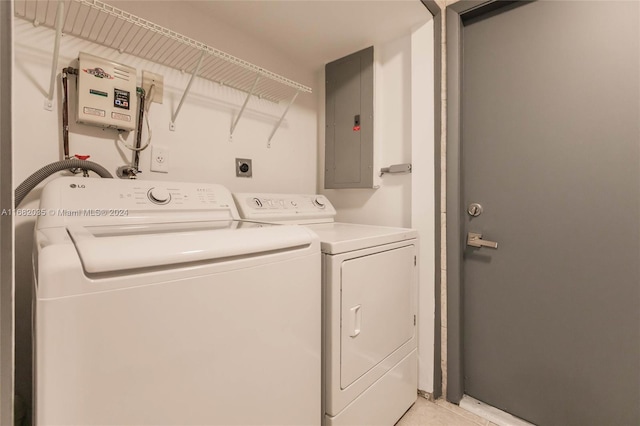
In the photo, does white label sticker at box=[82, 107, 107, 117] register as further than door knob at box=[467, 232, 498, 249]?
No

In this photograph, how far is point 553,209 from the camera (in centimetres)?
136

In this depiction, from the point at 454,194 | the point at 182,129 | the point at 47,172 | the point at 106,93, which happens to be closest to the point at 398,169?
Answer: the point at 454,194

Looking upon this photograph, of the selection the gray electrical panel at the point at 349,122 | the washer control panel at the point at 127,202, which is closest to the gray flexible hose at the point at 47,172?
the washer control panel at the point at 127,202

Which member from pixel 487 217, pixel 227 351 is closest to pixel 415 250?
pixel 487 217

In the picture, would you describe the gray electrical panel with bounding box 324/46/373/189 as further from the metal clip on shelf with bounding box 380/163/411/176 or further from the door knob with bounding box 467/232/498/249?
the door knob with bounding box 467/232/498/249

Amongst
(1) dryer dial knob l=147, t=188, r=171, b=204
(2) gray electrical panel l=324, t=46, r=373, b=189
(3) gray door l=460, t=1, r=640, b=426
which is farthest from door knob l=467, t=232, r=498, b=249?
(1) dryer dial knob l=147, t=188, r=171, b=204

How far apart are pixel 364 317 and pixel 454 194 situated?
34.1 inches

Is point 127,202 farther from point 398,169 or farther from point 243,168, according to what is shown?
point 398,169

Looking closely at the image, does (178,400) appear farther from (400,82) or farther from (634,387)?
(400,82)

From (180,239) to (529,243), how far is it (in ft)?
5.25

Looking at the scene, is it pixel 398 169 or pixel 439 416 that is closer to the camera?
pixel 439 416

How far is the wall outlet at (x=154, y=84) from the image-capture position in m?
1.39

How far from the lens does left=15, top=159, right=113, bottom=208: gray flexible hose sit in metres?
1.00

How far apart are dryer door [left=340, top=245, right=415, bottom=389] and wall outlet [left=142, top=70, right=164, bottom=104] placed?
49.6 inches
